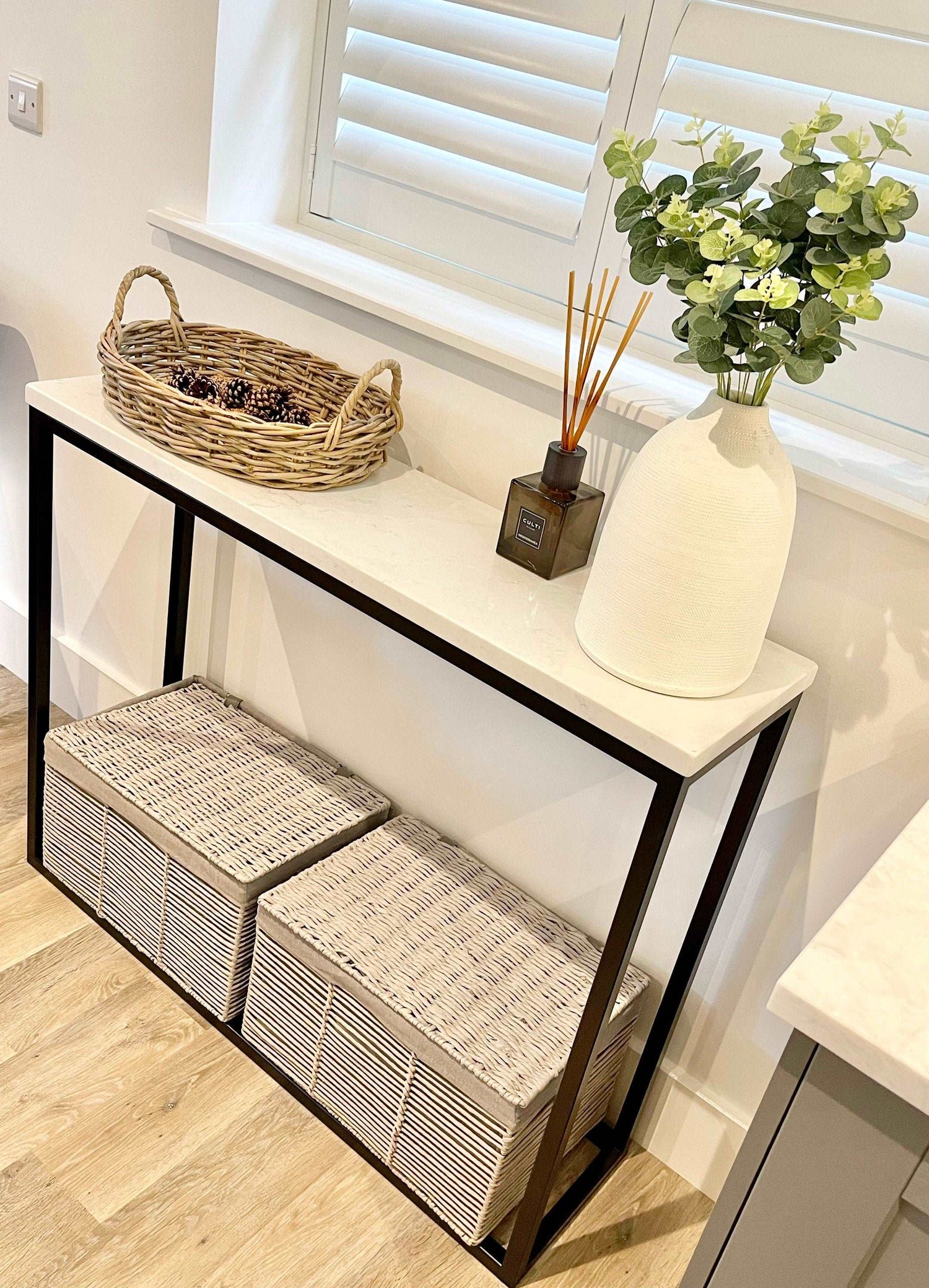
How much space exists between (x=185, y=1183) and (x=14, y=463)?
54.9 inches

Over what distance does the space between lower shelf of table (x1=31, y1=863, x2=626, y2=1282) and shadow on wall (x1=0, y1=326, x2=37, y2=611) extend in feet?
3.05

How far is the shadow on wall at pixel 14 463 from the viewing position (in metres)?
2.11

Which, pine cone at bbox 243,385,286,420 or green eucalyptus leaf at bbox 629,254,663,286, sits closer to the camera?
green eucalyptus leaf at bbox 629,254,663,286

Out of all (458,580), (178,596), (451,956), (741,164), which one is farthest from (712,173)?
(178,596)

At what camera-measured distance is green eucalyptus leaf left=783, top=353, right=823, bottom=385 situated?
0.99m

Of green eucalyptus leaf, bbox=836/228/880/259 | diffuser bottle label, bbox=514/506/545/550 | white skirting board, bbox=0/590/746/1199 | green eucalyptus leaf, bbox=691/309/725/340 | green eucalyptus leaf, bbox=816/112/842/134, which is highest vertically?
green eucalyptus leaf, bbox=816/112/842/134

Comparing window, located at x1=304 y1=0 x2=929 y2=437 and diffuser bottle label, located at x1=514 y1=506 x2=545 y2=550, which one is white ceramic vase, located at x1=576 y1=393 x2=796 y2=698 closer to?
diffuser bottle label, located at x1=514 y1=506 x2=545 y2=550

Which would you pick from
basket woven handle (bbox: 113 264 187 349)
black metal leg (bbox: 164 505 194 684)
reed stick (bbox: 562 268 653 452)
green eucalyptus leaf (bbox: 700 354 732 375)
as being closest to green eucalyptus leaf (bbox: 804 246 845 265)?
green eucalyptus leaf (bbox: 700 354 732 375)

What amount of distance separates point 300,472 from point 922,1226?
3.36 feet

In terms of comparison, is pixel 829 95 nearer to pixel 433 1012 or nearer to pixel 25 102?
pixel 433 1012

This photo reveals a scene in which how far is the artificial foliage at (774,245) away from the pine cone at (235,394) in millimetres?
668

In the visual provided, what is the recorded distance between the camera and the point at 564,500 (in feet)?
4.31

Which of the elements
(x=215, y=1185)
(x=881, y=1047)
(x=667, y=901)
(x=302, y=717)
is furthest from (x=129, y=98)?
(x=881, y=1047)

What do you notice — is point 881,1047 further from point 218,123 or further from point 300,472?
point 218,123
